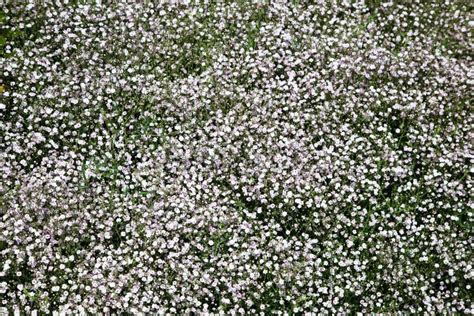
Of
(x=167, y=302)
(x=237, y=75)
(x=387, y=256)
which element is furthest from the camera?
(x=237, y=75)

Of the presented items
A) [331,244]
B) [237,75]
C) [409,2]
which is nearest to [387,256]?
[331,244]

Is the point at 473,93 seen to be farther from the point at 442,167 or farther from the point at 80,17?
the point at 80,17

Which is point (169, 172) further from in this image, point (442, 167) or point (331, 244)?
point (442, 167)

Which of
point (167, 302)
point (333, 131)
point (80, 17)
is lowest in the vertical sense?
point (167, 302)

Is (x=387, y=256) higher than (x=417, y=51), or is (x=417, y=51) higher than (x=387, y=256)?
(x=417, y=51)

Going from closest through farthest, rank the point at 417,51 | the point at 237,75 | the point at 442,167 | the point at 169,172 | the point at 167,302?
the point at 167,302 → the point at 169,172 → the point at 442,167 → the point at 237,75 → the point at 417,51

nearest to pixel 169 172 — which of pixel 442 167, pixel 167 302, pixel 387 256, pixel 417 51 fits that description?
pixel 167 302

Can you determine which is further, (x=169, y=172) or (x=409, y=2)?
(x=409, y=2)
